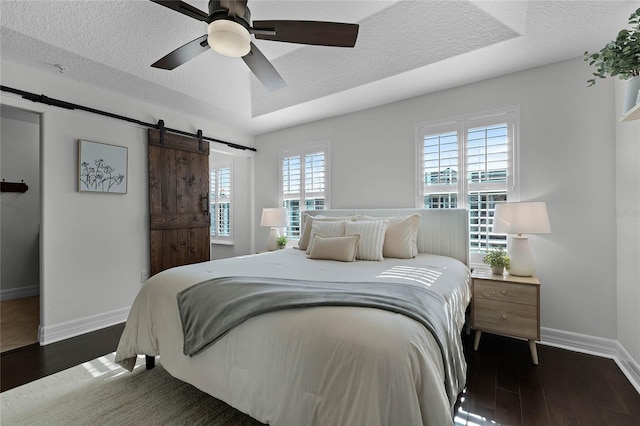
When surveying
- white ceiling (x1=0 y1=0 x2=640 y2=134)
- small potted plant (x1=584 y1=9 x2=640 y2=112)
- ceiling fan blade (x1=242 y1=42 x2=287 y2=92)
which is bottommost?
small potted plant (x1=584 y1=9 x2=640 y2=112)

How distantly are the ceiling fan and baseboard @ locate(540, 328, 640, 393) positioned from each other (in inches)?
118

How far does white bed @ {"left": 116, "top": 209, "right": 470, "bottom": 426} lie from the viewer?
0.99 m

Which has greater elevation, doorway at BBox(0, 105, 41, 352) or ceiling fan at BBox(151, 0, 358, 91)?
ceiling fan at BBox(151, 0, 358, 91)

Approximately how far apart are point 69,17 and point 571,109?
4258mm

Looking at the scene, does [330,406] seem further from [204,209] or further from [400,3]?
[204,209]

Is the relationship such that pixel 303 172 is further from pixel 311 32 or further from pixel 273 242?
pixel 311 32

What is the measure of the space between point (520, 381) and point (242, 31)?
297cm

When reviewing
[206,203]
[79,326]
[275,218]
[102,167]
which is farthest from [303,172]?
[79,326]

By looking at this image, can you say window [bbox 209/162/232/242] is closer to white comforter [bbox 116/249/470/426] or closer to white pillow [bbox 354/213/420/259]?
white pillow [bbox 354/213/420/259]

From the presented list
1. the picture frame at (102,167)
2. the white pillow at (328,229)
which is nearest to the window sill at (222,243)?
the picture frame at (102,167)

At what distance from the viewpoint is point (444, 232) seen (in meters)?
2.96

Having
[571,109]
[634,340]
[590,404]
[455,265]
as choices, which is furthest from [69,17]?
[634,340]

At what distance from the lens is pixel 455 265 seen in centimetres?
246

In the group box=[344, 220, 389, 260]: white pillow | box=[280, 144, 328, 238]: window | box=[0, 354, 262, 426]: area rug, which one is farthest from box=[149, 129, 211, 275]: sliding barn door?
box=[344, 220, 389, 260]: white pillow
